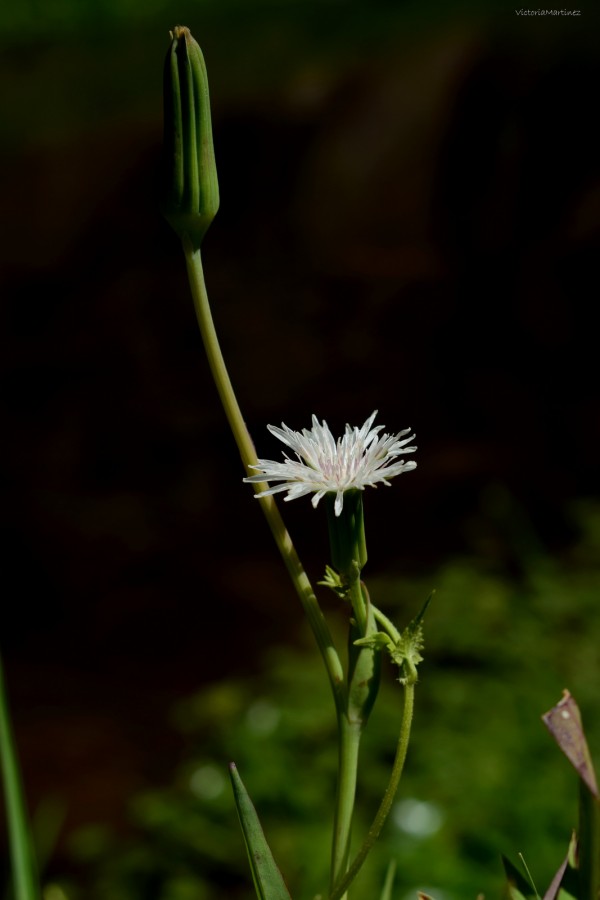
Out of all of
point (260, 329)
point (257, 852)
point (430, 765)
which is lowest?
point (257, 852)

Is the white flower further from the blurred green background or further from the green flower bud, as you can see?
the blurred green background

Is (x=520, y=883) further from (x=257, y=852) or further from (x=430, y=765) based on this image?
(x=430, y=765)

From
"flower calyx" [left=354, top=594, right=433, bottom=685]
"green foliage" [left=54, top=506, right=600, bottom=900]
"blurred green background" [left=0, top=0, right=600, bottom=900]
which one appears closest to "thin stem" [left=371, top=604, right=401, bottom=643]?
"flower calyx" [left=354, top=594, right=433, bottom=685]

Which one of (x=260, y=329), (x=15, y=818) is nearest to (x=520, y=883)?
(x=15, y=818)

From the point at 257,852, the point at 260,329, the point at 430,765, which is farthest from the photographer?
the point at 260,329

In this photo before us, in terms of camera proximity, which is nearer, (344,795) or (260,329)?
(344,795)

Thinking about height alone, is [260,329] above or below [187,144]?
above

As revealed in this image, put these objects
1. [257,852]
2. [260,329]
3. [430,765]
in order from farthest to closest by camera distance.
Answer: [260,329]
[430,765]
[257,852]

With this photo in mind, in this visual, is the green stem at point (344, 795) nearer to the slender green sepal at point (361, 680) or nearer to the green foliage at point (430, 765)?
the slender green sepal at point (361, 680)

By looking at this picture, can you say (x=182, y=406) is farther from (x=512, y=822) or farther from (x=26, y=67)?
(x=512, y=822)
